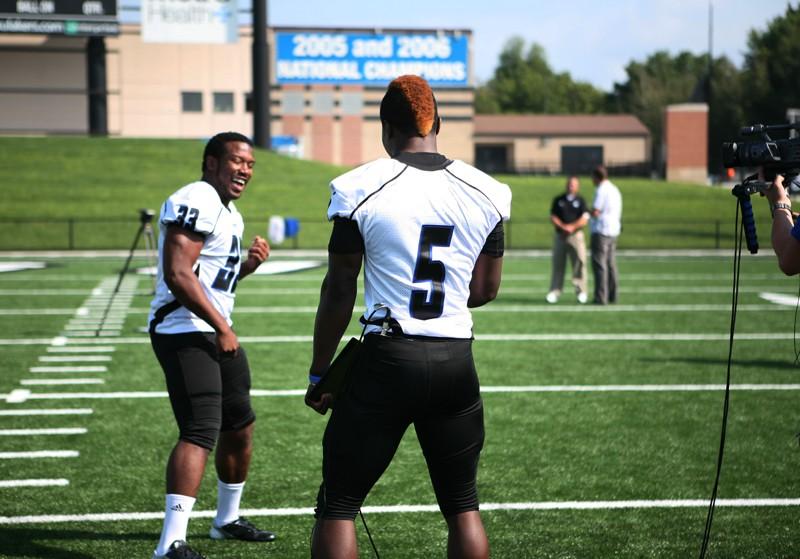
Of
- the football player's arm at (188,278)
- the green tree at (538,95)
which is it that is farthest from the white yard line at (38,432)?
the green tree at (538,95)

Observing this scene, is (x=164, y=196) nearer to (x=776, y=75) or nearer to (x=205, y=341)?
(x=205, y=341)

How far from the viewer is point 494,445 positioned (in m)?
6.92

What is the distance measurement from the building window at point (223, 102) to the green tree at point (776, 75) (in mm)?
31178

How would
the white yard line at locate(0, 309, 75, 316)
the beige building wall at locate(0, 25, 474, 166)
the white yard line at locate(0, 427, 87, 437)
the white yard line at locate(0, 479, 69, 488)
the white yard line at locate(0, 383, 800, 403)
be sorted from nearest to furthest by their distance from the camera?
the white yard line at locate(0, 479, 69, 488) < the white yard line at locate(0, 427, 87, 437) < the white yard line at locate(0, 383, 800, 403) < the white yard line at locate(0, 309, 75, 316) < the beige building wall at locate(0, 25, 474, 166)

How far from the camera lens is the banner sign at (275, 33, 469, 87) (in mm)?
51531

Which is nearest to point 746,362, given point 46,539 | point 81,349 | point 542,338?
point 542,338

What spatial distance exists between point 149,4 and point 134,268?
69.3ft

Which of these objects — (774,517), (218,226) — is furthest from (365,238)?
(774,517)

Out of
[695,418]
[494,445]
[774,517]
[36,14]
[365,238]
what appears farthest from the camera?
[36,14]

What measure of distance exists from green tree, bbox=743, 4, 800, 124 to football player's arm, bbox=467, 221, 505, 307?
60.7 metres

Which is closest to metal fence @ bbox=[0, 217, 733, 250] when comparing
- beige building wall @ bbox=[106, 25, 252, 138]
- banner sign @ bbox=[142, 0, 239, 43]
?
banner sign @ bbox=[142, 0, 239, 43]

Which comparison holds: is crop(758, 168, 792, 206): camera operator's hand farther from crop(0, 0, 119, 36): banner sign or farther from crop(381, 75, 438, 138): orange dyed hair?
crop(0, 0, 119, 36): banner sign

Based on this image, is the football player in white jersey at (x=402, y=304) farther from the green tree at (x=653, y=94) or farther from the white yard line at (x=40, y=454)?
the green tree at (x=653, y=94)

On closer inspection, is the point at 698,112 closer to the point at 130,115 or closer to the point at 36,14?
the point at 130,115
